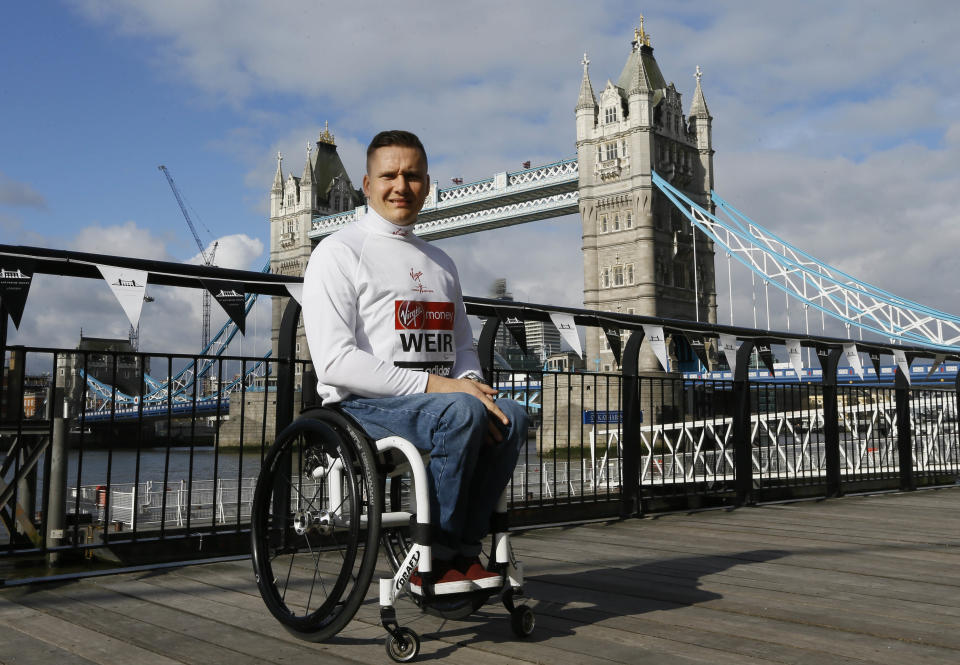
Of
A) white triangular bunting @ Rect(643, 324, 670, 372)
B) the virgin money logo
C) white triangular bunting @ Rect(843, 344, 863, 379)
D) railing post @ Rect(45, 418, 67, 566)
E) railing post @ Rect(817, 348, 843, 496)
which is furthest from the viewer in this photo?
white triangular bunting @ Rect(843, 344, 863, 379)

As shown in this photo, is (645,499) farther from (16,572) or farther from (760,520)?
(16,572)

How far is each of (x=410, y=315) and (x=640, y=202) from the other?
161 ft

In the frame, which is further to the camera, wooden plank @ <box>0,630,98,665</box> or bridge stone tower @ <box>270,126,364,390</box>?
bridge stone tower @ <box>270,126,364,390</box>

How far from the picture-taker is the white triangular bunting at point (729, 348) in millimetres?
5125

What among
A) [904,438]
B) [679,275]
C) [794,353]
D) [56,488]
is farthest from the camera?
[679,275]

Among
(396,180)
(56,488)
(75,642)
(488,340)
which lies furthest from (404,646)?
(488,340)

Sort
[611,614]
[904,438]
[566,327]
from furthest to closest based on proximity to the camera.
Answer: [904,438]
[566,327]
[611,614]

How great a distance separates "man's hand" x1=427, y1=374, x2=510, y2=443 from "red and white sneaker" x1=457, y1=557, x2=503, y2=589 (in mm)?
288

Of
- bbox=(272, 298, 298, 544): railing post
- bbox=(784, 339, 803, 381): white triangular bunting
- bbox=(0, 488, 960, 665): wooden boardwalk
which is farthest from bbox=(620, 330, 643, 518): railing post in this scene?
bbox=(272, 298, 298, 544): railing post

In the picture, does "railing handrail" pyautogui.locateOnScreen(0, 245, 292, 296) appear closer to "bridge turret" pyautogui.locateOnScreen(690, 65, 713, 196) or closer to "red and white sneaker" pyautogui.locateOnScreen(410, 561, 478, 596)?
"red and white sneaker" pyautogui.locateOnScreen(410, 561, 478, 596)

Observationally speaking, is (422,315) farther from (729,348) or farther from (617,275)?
(617,275)

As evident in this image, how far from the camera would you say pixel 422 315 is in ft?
6.66

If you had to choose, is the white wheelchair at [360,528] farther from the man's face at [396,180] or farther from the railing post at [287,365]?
the railing post at [287,365]

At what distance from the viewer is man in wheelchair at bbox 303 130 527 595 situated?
1789 millimetres
